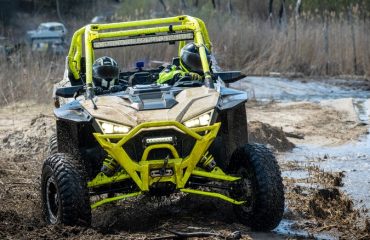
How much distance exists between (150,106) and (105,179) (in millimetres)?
658

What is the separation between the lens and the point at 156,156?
7.42 m

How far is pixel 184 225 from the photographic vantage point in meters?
7.70

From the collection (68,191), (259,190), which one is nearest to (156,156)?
(68,191)

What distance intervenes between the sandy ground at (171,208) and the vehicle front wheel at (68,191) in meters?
0.11

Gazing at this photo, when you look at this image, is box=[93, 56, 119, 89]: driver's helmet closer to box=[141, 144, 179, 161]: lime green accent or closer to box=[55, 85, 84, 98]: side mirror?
box=[55, 85, 84, 98]: side mirror

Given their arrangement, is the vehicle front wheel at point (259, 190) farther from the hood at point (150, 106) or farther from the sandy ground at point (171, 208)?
the hood at point (150, 106)

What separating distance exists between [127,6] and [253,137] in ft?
99.7

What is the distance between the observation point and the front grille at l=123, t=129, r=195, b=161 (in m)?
7.35

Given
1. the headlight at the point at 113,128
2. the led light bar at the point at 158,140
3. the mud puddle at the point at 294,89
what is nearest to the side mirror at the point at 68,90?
the headlight at the point at 113,128

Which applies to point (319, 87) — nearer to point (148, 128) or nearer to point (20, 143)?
point (20, 143)

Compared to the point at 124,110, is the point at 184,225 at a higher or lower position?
lower

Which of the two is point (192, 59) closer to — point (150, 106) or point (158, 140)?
point (150, 106)

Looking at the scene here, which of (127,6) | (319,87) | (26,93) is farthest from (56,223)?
(127,6)

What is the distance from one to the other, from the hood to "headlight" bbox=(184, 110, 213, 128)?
0.10ft
